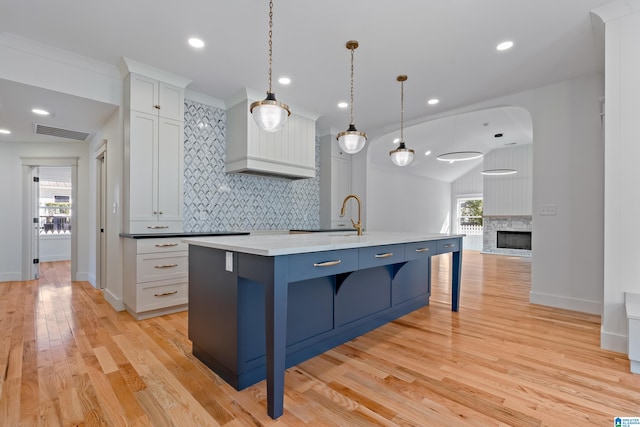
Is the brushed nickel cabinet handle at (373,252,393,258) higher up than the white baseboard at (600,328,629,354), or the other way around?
the brushed nickel cabinet handle at (373,252,393,258)

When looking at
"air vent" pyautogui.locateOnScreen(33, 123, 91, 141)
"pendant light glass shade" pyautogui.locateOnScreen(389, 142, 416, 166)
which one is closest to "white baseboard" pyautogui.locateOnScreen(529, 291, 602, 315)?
"pendant light glass shade" pyautogui.locateOnScreen(389, 142, 416, 166)

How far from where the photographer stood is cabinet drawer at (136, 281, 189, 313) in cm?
309

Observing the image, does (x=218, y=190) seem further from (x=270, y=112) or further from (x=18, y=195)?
(x=18, y=195)

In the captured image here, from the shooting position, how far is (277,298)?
1.45 meters

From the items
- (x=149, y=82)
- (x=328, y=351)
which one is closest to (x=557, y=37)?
(x=328, y=351)

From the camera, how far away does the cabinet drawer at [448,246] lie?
300cm

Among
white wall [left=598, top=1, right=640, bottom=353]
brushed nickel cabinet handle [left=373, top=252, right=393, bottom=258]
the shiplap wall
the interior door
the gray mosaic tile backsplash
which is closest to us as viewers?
brushed nickel cabinet handle [left=373, top=252, right=393, bottom=258]

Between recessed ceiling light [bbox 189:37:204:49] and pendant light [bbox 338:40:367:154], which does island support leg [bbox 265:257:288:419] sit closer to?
pendant light [bbox 338:40:367:154]

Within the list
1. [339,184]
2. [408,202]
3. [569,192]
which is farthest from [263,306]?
[408,202]

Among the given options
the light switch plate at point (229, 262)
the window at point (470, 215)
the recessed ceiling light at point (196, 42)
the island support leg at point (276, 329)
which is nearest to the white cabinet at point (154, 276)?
the light switch plate at point (229, 262)

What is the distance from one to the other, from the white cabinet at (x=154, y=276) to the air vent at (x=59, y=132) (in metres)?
2.47

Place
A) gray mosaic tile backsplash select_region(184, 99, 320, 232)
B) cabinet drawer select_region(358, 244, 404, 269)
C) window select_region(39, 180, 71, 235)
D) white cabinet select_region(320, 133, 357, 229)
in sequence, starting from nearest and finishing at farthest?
cabinet drawer select_region(358, 244, 404, 269), gray mosaic tile backsplash select_region(184, 99, 320, 232), white cabinet select_region(320, 133, 357, 229), window select_region(39, 180, 71, 235)

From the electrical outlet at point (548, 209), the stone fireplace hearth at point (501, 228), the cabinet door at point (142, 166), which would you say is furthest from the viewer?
the stone fireplace hearth at point (501, 228)

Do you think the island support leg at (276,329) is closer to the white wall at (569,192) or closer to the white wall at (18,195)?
the white wall at (569,192)
